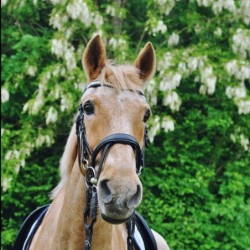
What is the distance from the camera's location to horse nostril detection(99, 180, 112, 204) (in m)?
2.62

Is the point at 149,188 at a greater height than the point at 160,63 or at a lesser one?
lesser

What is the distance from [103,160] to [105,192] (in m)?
0.21

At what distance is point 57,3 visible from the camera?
335 inches

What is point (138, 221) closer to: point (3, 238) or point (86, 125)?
point (86, 125)

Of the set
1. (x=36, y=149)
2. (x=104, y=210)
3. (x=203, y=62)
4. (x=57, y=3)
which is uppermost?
(x=57, y=3)

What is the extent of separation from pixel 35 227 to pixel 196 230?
5896 millimetres

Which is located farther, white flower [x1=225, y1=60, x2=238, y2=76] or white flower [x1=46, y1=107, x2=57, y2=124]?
white flower [x1=46, y1=107, x2=57, y2=124]

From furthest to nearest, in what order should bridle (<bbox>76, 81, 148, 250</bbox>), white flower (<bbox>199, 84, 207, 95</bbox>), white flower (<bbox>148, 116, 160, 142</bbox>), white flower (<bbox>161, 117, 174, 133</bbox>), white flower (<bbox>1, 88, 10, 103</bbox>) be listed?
1. white flower (<bbox>1, 88, 10, 103</bbox>)
2. white flower (<bbox>199, 84, 207, 95</bbox>)
3. white flower (<bbox>161, 117, 174, 133</bbox>)
4. white flower (<bbox>148, 116, 160, 142</bbox>)
5. bridle (<bbox>76, 81, 148, 250</bbox>)

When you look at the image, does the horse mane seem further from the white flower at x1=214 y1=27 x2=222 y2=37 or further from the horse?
the white flower at x1=214 y1=27 x2=222 y2=37

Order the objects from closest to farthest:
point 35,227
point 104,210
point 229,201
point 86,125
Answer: point 104,210 → point 86,125 → point 35,227 → point 229,201

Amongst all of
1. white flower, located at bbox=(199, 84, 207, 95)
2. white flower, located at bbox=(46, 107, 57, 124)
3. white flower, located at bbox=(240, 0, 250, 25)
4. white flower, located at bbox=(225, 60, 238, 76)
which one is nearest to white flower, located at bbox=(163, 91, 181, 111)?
white flower, located at bbox=(199, 84, 207, 95)

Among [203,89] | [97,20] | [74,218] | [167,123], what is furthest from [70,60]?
[74,218]

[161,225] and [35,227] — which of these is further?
[161,225]

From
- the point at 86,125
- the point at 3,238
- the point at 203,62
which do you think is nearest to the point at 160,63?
the point at 203,62
